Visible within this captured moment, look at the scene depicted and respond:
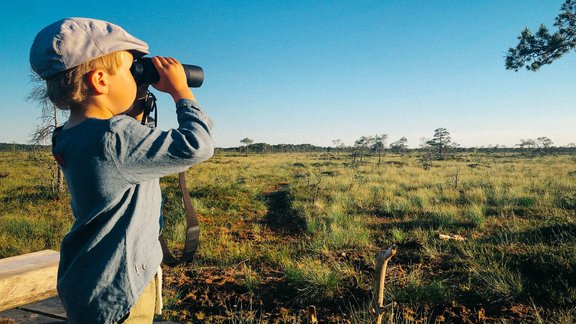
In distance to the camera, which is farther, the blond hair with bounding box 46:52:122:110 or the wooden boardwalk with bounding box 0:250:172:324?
the wooden boardwalk with bounding box 0:250:172:324

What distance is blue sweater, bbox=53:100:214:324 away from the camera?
1031 millimetres

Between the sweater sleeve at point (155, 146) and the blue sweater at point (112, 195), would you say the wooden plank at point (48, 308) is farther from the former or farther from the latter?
the sweater sleeve at point (155, 146)

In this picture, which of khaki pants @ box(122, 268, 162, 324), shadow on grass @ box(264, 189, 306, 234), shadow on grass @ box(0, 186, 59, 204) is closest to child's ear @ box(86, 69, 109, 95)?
khaki pants @ box(122, 268, 162, 324)

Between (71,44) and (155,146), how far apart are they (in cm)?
39

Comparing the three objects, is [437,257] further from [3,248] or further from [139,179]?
[3,248]

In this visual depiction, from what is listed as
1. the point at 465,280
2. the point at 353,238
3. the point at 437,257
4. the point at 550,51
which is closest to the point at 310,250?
the point at 353,238

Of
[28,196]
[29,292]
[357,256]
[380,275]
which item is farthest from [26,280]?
[28,196]

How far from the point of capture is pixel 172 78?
1.20 meters

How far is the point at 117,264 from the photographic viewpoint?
3.66ft

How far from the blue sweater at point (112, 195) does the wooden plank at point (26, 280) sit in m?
1.63

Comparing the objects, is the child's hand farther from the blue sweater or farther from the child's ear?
the child's ear

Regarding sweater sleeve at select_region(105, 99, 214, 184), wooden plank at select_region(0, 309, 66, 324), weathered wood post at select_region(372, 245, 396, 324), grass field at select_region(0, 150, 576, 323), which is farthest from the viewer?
grass field at select_region(0, 150, 576, 323)

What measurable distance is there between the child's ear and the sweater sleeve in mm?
151

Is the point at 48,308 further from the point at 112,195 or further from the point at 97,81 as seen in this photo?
the point at 97,81
